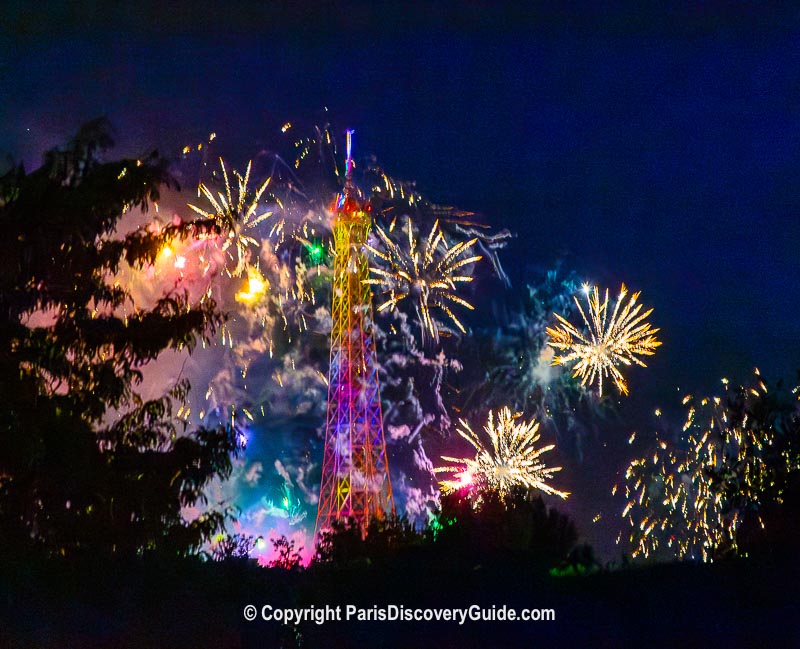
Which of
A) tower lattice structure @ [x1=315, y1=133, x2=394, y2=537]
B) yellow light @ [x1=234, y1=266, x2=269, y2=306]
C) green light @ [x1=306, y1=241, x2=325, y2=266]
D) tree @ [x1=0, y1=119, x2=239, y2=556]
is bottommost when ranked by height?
tree @ [x1=0, y1=119, x2=239, y2=556]

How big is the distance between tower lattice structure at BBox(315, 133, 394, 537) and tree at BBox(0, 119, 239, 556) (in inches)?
746

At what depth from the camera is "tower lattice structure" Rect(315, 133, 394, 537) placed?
33406 millimetres

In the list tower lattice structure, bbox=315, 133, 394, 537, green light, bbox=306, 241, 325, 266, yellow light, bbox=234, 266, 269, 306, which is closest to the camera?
tower lattice structure, bbox=315, 133, 394, 537

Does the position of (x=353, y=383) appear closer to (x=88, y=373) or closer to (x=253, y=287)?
(x=253, y=287)

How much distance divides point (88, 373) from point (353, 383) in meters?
20.9

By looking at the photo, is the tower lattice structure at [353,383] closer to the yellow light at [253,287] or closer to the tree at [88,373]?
the yellow light at [253,287]

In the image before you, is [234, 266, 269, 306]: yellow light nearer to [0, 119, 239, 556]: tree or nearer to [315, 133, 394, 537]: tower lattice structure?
[315, 133, 394, 537]: tower lattice structure

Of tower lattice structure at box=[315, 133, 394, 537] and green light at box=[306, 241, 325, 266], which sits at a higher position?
green light at box=[306, 241, 325, 266]

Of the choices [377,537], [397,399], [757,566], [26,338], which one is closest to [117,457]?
[26,338]

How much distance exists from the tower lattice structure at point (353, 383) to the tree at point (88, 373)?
18.9 meters

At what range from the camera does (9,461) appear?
11922 millimetres

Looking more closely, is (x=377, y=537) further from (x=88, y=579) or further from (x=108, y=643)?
(x=108, y=643)

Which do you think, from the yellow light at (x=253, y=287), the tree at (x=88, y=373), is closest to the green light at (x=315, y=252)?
the yellow light at (x=253, y=287)

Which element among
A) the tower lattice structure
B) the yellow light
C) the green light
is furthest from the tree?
the green light
